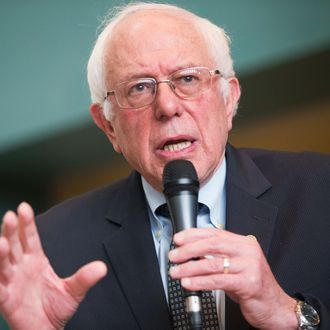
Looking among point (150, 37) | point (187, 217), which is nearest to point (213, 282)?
point (187, 217)

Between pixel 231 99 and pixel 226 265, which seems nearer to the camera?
pixel 226 265

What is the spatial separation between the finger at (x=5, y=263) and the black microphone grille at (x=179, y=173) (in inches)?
16.0

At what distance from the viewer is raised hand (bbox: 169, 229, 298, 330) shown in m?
1.46

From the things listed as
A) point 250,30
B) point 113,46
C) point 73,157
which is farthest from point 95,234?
point 73,157

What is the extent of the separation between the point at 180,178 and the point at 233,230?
1.66ft

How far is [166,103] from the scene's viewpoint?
2.00m

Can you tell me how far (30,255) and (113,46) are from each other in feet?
2.78

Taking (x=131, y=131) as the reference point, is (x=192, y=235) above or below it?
below

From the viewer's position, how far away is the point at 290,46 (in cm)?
315

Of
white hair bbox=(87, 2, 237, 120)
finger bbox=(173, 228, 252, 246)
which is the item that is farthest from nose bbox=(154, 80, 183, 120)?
finger bbox=(173, 228, 252, 246)

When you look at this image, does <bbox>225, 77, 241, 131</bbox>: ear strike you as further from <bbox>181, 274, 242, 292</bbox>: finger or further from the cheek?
<bbox>181, 274, 242, 292</bbox>: finger

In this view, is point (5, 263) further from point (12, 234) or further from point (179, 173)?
point (179, 173)

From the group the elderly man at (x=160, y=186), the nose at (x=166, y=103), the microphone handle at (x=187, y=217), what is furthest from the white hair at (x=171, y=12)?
the microphone handle at (x=187, y=217)

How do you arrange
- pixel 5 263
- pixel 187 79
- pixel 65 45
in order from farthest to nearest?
pixel 65 45
pixel 187 79
pixel 5 263
